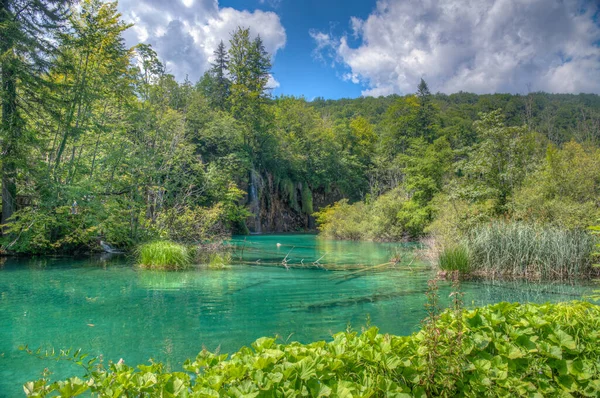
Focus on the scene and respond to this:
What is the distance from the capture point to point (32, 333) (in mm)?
5207

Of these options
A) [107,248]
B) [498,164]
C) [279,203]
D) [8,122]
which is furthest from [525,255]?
[279,203]

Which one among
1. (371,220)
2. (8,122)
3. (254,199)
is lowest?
(371,220)

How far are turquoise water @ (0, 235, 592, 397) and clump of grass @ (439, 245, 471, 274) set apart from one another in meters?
0.59

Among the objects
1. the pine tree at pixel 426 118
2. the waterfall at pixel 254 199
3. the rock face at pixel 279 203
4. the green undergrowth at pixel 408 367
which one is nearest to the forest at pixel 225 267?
the green undergrowth at pixel 408 367

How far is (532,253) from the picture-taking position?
34.4 ft

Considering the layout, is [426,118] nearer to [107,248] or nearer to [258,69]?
[258,69]

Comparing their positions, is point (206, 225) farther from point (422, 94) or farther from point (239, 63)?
point (422, 94)

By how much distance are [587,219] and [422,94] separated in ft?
102

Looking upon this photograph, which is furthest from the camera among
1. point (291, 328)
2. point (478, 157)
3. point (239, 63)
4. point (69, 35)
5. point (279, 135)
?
point (279, 135)

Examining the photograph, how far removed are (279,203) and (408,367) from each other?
35.5 meters

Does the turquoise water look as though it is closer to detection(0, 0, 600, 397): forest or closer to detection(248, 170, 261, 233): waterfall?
detection(0, 0, 600, 397): forest

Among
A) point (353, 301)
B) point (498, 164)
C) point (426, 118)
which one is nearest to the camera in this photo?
point (353, 301)

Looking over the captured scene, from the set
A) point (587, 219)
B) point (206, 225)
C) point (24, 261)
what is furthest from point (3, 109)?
point (587, 219)

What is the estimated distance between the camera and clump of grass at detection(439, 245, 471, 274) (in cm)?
1026
